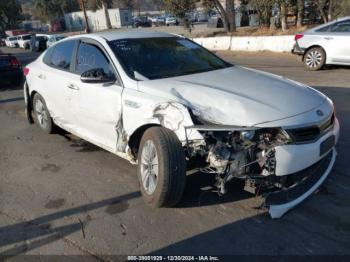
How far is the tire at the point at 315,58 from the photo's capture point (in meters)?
11.4

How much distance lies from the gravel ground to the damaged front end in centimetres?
22

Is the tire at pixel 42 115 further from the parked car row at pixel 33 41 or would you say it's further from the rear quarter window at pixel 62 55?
the parked car row at pixel 33 41

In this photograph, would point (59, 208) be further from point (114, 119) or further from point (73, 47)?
point (73, 47)

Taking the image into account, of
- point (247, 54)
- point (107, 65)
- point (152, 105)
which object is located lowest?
point (247, 54)

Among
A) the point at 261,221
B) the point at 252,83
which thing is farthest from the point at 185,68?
the point at 261,221

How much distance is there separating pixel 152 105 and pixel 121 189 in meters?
1.13

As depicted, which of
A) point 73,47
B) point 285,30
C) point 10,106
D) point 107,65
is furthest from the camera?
point 285,30

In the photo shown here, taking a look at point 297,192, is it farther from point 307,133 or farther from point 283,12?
point 283,12

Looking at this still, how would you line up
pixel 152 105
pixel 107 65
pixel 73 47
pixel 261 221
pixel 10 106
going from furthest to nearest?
pixel 10 106, pixel 73 47, pixel 107 65, pixel 152 105, pixel 261 221

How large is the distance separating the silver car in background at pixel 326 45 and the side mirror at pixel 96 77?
848 cm

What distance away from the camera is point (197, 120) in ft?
11.8

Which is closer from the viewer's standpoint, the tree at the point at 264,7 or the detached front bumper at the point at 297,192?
the detached front bumper at the point at 297,192

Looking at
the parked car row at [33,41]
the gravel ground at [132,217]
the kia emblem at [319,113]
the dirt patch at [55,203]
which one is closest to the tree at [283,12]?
the parked car row at [33,41]

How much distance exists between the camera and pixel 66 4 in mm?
84625
